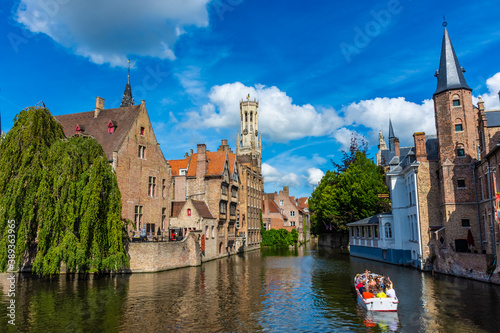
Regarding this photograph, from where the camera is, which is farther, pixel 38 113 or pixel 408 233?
pixel 408 233

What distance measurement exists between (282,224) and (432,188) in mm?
51290

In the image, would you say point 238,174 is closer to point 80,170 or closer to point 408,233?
point 408,233

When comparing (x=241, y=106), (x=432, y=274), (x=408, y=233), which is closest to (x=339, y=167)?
(x=408, y=233)

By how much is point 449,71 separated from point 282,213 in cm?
6061

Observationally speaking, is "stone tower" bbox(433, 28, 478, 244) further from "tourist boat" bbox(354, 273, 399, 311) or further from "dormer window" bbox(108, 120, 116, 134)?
"dormer window" bbox(108, 120, 116, 134)

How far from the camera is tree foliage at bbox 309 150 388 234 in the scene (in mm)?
56438

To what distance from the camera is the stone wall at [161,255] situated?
33344 millimetres

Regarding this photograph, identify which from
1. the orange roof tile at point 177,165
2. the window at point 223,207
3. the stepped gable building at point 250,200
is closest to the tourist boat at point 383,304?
the window at point 223,207

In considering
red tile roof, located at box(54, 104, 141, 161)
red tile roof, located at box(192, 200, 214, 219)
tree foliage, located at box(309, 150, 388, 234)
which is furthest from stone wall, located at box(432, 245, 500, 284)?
red tile roof, located at box(54, 104, 141, 161)

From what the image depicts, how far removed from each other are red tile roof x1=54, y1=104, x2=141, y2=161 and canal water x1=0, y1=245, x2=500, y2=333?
49.7 ft

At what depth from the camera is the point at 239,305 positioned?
20.5 m

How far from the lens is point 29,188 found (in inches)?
1070

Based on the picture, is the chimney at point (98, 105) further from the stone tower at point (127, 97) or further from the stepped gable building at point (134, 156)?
the stone tower at point (127, 97)

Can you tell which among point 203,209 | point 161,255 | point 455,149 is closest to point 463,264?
point 455,149
